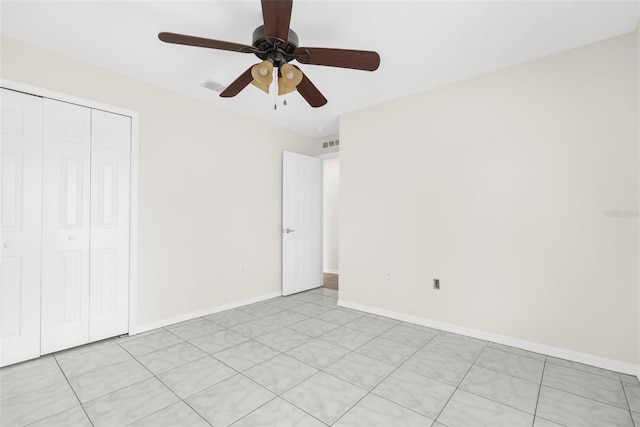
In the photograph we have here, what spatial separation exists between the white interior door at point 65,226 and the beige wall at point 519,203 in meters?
2.99

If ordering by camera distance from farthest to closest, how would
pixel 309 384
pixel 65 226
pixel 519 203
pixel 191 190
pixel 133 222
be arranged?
1. pixel 191 190
2. pixel 133 222
3. pixel 519 203
4. pixel 65 226
5. pixel 309 384

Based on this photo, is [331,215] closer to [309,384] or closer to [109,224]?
[109,224]

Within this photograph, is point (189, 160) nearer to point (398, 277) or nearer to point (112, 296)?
point (112, 296)

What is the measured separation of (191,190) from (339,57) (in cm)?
238

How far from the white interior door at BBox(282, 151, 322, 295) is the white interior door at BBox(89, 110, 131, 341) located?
209 centimetres

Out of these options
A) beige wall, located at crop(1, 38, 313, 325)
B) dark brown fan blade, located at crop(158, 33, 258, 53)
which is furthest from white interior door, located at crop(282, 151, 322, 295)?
dark brown fan blade, located at crop(158, 33, 258, 53)

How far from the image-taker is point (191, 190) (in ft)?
11.5

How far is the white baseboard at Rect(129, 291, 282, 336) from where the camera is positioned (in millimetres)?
3096

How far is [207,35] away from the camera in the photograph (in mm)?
2336

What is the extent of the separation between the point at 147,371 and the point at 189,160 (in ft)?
7.26

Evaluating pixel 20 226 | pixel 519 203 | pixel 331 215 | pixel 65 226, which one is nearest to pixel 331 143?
pixel 331 215

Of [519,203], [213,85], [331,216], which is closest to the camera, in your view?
[519,203]

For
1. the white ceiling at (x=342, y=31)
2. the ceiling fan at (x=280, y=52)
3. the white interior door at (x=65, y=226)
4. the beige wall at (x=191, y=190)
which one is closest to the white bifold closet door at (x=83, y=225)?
the white interior door at (x=65, y=226)

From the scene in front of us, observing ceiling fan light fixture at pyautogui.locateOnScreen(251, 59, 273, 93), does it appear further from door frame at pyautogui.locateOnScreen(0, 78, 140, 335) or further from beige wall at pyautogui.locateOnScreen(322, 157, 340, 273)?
beige wall at pyautogui.locateOnScreen(322, 157, 340, 273)
